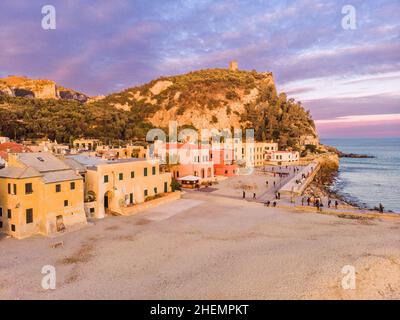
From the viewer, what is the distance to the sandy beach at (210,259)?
1465 cm

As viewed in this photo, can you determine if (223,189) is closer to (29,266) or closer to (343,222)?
(343,222)

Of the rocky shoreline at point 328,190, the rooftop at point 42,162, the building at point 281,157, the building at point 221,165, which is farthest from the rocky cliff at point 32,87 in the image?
the rooftop at point 42,162

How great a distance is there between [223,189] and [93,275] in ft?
91.1

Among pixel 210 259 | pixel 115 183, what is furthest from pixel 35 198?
pixel 210 259

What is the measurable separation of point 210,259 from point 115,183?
13.8 meters

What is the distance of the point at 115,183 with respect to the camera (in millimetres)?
28609

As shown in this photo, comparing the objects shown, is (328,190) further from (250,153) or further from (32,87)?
(32,87)

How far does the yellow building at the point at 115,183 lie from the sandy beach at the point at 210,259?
197 cm

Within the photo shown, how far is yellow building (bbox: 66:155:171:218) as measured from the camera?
27.3m

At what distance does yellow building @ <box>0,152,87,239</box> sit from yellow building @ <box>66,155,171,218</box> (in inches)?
122

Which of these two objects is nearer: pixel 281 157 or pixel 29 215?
pixel 29 215

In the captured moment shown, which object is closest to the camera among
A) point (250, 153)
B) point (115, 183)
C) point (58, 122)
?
point (115, 183)

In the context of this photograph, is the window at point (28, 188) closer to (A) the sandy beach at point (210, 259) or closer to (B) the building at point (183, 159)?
(A) the sandy beach at point (210, 259)

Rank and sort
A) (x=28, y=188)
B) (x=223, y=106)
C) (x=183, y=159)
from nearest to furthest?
(x=28, y=188) < (x=183, y=159) < (x=223, y=106)
